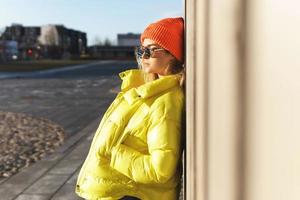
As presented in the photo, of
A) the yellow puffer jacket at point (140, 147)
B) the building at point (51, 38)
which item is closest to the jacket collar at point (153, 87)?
the yellow puffer jacket at point (140, 147)

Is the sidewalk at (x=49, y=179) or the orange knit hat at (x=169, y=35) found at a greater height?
the orange knit hat at (x=169, y=35)

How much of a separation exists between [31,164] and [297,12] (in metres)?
5.78

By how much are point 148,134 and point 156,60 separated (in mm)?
319

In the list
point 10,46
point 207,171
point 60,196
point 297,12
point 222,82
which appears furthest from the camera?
point 10,46

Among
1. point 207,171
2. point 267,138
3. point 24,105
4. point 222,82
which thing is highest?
point 222,82

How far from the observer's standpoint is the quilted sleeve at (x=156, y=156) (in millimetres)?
1744

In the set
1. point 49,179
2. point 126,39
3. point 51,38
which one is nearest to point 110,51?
point 51,38

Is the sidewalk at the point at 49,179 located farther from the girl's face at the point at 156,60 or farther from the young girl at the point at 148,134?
the girl's face at the point at 156,60

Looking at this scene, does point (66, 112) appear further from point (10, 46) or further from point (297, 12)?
point (10, 46)

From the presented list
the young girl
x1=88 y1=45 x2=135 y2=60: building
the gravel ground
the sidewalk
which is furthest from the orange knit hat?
x1=88 y1=45 x2=135 y2=60: building

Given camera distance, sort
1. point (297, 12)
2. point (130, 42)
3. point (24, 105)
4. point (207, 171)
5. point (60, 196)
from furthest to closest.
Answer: point (130, 42) → point (24, 105) → point (60, 196) → point (207, 171) → point (297, 12)

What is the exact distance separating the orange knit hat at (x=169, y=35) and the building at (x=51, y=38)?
8554cm

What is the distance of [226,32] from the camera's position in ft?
3.80

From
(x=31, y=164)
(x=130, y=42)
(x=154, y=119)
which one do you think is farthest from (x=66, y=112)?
(x=130, y=42)
